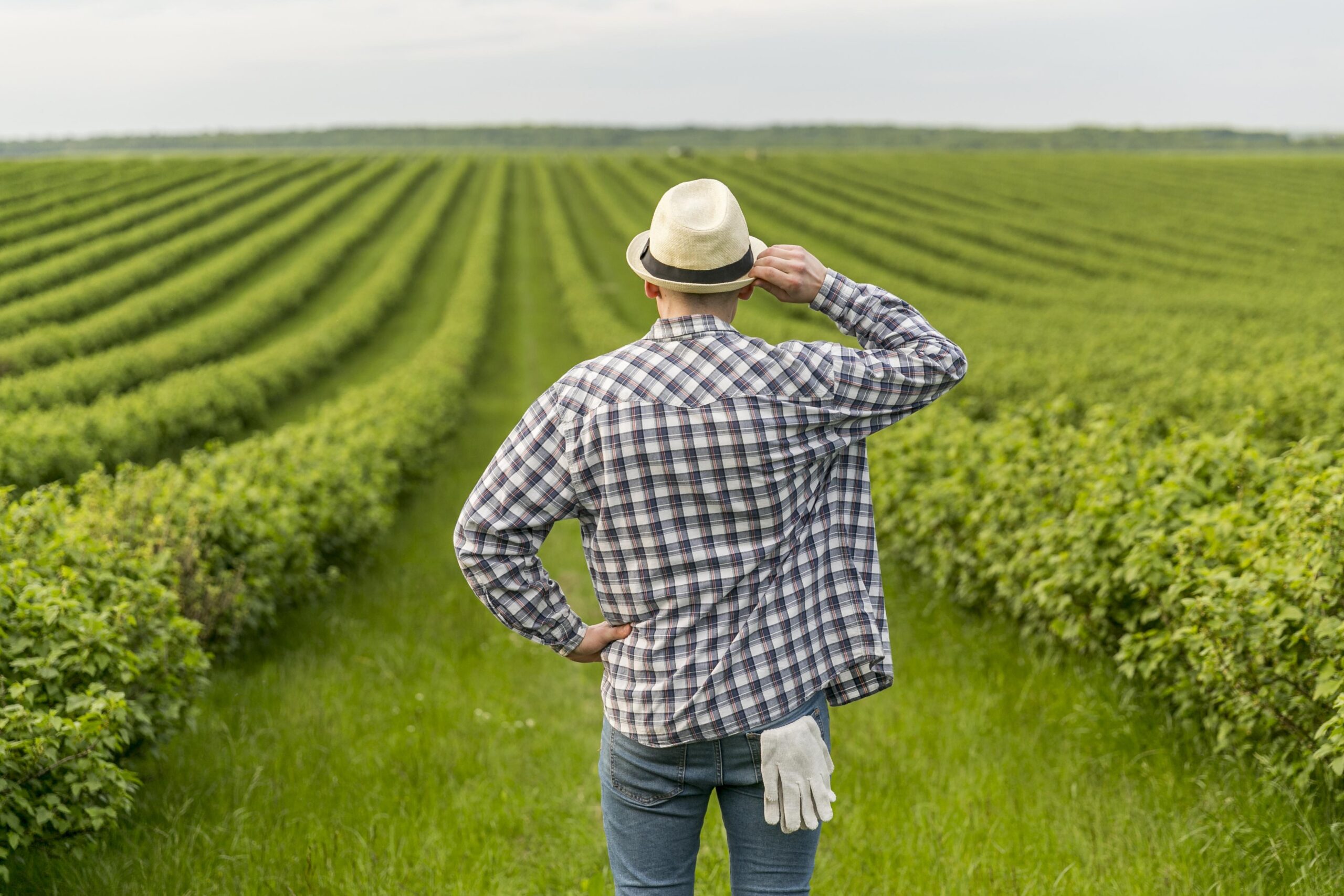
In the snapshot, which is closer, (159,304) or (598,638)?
(598,638)

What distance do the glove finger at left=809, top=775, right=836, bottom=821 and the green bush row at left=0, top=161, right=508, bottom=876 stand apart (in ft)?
8.32

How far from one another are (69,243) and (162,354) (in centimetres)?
1377

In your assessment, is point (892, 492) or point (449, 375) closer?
point (892, 492)

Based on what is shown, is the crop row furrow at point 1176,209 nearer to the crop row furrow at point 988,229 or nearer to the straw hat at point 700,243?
the crop row furrow at point 988,229

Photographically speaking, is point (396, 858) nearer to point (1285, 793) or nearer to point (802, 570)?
point (802, 570)

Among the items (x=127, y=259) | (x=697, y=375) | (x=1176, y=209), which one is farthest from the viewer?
(x=1176, y=209)

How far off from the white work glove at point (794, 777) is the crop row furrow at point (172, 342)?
56.1ft

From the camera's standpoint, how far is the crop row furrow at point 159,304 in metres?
20.6

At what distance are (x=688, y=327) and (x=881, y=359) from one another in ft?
1.50

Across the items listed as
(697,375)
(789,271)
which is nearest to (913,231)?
(789,271)

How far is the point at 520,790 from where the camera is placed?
448 cm

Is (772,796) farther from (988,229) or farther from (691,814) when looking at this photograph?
(988,229)

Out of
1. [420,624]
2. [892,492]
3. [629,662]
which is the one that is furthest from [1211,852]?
[420,624]

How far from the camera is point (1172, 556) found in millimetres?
4312
